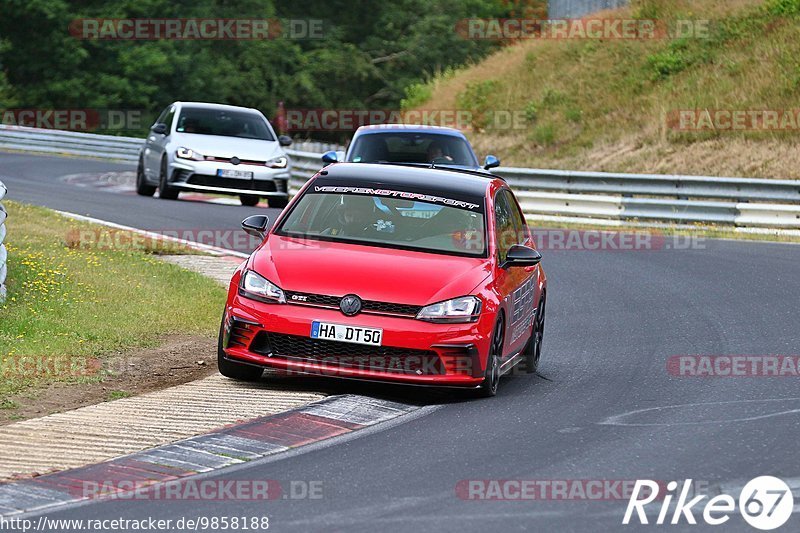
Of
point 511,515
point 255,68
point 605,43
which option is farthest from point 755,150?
point 255,68

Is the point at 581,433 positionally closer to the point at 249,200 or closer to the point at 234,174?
the point at 234,174

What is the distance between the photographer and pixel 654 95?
118ft

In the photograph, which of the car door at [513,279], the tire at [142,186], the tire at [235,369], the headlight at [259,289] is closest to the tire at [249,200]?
the tire at [142,186]

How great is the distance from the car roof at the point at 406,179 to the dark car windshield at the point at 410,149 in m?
7.68

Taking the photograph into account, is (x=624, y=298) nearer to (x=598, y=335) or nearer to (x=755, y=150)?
(x=598, y=335)

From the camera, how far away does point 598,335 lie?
13742 millimetres

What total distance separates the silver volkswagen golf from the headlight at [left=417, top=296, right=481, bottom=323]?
15.4 metres

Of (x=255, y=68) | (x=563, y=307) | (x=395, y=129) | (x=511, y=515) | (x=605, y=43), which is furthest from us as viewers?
(x=255, y=68)

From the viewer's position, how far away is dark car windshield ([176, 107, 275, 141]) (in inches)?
1038

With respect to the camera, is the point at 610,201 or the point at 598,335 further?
the point at 610,201

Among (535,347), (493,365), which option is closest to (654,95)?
(535,347)

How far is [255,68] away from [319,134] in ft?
20.5

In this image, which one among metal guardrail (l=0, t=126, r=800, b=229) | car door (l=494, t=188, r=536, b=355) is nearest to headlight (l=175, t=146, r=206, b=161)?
metal guardrail (l=0, t=126, r=800, b=229)

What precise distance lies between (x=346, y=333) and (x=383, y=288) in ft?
1.32
